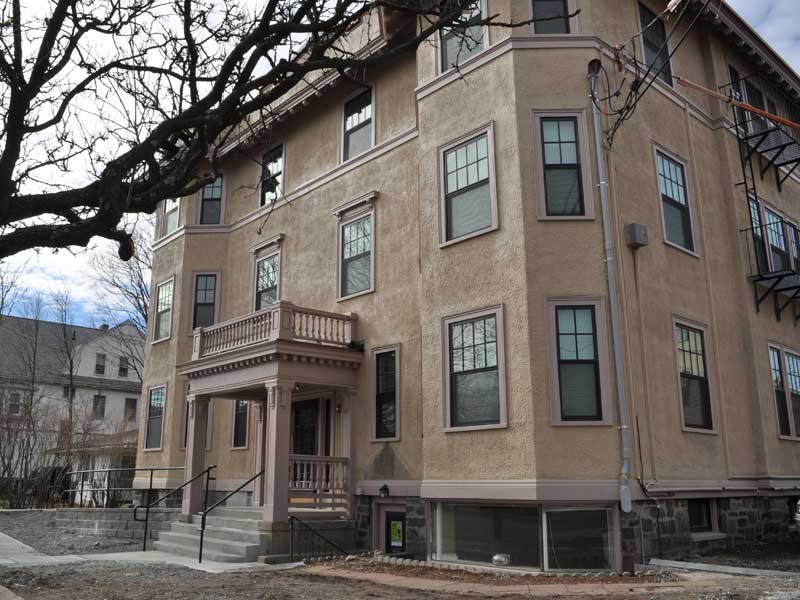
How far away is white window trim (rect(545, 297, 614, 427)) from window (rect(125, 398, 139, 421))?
42.6 m

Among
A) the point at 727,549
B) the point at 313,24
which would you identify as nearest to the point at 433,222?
the point at 313,24

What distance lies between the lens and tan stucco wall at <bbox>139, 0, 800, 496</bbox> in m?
11.6

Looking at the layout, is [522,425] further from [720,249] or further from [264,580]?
[720,249]

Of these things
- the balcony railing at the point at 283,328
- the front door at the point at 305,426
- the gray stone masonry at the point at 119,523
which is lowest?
the gray stone masonry at the point at 119,523

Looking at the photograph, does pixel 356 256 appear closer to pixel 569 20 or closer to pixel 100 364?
pixel 569 20

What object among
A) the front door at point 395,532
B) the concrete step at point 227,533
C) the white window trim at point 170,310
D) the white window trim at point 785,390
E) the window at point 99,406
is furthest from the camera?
the window at point 99,406

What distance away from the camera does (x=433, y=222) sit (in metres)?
13.6

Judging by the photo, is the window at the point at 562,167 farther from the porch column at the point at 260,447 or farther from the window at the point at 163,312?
the window at the point at 163,312

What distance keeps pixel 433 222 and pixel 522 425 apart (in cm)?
432

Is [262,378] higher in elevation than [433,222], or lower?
lower

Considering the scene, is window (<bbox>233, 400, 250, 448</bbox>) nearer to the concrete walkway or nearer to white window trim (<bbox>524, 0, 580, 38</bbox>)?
the concrete walkway

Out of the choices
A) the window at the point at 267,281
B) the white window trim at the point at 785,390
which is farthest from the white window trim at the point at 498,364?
the window at the point at 267,281

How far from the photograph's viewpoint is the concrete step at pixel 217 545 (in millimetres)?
13117

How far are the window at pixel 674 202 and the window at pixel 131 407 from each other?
139ft
